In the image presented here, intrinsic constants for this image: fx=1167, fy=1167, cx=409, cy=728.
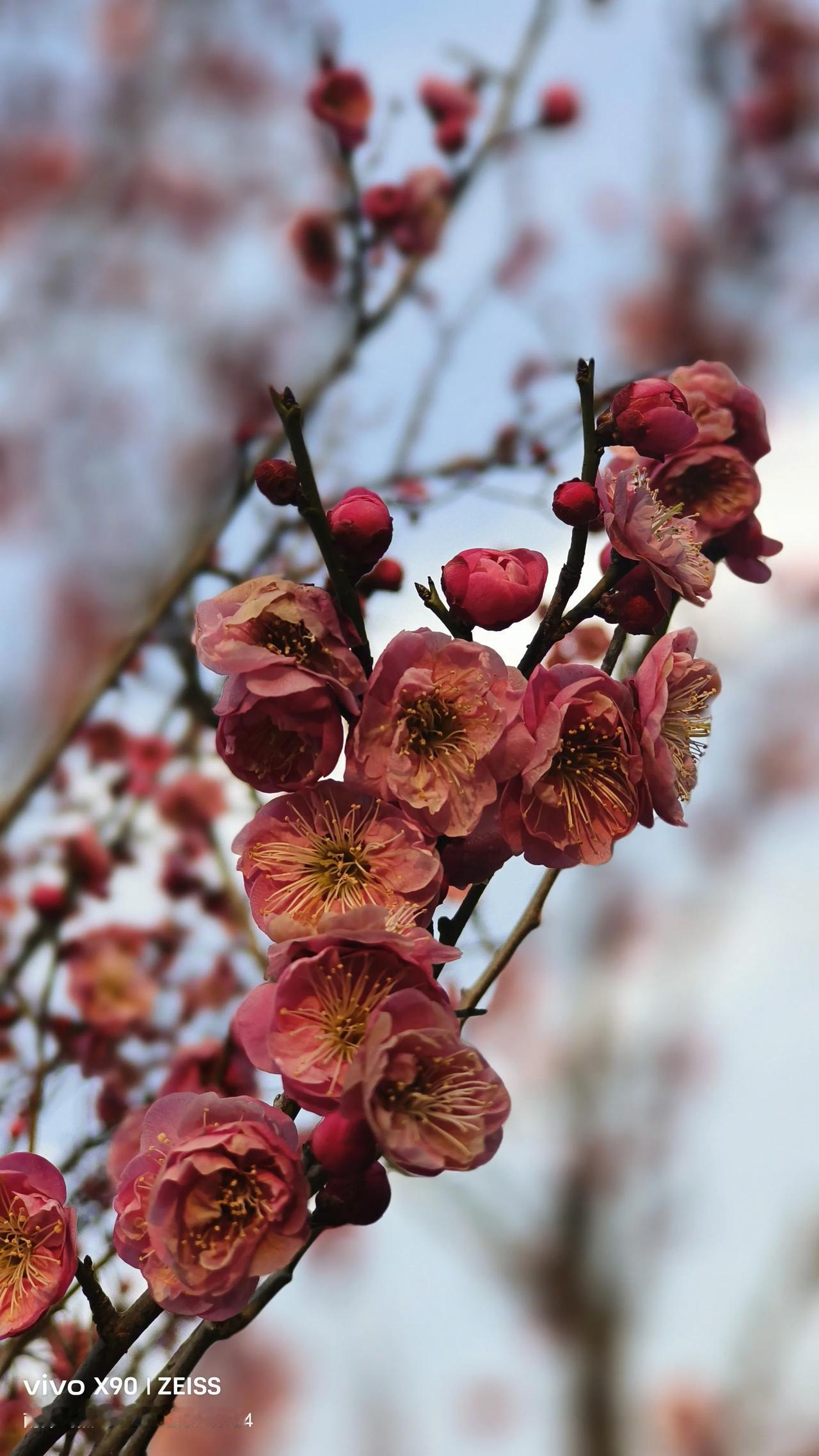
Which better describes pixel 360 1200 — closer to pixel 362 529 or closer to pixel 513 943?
pixel 513 943

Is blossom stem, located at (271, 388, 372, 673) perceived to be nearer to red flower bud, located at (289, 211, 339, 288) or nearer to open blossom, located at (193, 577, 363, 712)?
open blossom, located at (193, 577, 363, 712)

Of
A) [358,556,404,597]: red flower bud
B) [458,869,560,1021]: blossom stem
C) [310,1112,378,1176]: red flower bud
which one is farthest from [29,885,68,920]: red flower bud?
[310,1112,378,1176]: red flower bud

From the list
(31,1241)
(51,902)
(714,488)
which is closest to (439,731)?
(31,1241)

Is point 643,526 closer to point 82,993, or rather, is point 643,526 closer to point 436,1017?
point 436,1017

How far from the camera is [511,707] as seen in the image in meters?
0.69

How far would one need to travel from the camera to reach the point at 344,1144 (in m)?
0.59

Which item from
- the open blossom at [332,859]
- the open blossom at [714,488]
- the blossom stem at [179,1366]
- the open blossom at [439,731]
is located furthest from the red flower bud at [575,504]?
the blossom stem at [179,1366]

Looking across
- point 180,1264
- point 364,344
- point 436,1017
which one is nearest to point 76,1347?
point 180,1264

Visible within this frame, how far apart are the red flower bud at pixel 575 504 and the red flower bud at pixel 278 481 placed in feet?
0.54

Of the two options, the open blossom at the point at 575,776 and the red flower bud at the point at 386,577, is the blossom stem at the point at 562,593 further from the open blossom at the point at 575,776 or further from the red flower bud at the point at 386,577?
the red flower bud at the point at 386,577

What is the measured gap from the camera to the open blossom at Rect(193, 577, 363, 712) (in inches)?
26.1

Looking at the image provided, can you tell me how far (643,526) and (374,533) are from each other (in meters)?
0.18

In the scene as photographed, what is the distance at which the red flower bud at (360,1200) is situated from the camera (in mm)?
638

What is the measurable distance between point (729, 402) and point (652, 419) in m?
0.34
